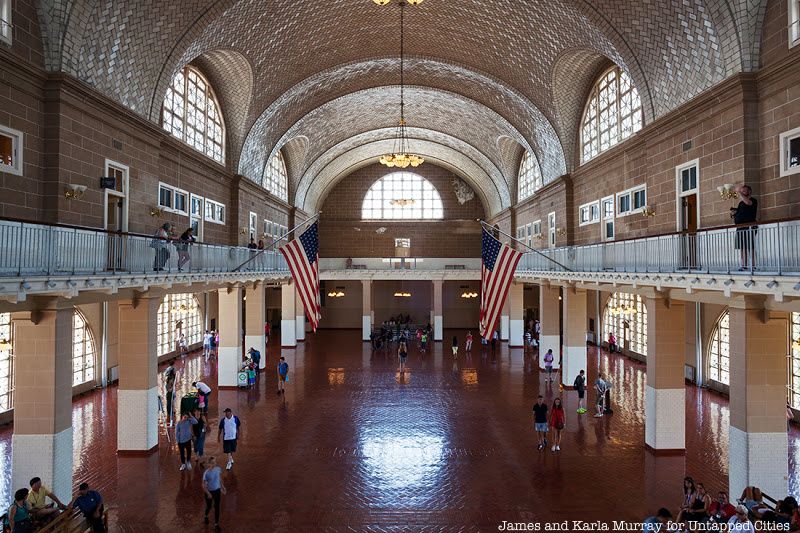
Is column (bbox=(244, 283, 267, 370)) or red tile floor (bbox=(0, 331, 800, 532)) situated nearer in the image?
red tile floor (bbox=(0, 331, 800, 532))

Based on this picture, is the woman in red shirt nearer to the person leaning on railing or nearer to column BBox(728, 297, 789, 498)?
column BBox(728, 297, 789, 498)

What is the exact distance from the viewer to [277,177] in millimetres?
30812

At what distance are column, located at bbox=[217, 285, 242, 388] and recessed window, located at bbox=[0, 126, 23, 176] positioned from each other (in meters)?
9.24

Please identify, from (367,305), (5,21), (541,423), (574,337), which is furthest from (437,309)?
(5,21)

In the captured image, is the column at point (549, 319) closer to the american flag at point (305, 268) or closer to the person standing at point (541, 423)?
the person standing at point (541, 423)

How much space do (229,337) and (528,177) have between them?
19347 mm

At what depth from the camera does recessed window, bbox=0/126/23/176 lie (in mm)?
9750

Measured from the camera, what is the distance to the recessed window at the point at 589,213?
66.4ft

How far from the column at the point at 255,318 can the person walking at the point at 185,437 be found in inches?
406

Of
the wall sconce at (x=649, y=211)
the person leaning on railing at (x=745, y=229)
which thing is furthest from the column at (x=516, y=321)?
the person leaning on railing at (x=745, y=229)

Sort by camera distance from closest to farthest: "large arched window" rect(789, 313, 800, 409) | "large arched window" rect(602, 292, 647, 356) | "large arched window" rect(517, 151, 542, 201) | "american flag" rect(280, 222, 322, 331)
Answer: "american flag" rect(280, 222, 322, 331) → "large arched window" rect(789, 313, 800, 409) → "large arched window" rect(602, 292, 647, 356) → "large arched window" rect(517, 151, 542, 201)

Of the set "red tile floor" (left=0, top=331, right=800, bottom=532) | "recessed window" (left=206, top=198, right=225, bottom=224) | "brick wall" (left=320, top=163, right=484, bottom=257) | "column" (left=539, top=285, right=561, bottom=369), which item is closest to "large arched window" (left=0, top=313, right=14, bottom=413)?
"red tile floor" (left=0, top=331, right=800, bottom=532)

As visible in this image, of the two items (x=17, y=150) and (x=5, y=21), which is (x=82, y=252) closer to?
(x=17, y=150)

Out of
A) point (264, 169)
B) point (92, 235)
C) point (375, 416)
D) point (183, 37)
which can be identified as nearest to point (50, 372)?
point (92, 235)
